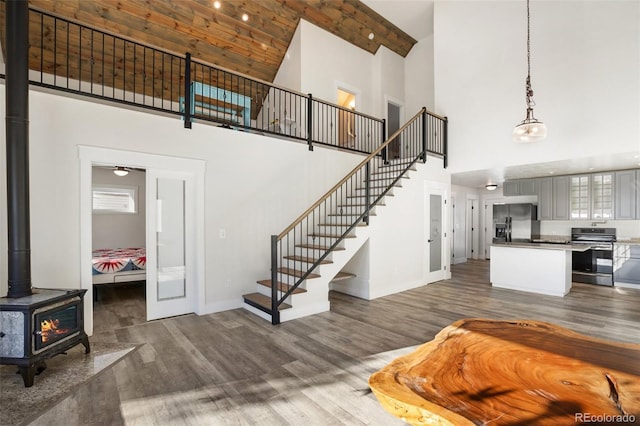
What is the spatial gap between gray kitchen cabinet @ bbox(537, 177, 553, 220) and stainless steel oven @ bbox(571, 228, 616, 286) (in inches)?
36.7

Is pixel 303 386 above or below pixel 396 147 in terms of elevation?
below

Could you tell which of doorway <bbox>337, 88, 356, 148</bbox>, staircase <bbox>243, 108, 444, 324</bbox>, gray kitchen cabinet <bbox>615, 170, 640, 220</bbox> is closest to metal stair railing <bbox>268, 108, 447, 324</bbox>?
staircase <bbox>243, 108, 444, 324</bbox>

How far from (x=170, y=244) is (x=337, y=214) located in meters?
2.93

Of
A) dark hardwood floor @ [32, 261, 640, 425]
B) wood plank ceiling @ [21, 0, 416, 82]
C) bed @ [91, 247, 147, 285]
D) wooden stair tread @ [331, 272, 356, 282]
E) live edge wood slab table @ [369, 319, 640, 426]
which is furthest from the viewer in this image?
wood plank ceiling @ [21, 0, 416, 82]

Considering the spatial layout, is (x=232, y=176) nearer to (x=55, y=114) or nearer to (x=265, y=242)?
(x=265, y=242)

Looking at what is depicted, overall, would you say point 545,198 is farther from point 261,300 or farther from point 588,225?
point 261,300

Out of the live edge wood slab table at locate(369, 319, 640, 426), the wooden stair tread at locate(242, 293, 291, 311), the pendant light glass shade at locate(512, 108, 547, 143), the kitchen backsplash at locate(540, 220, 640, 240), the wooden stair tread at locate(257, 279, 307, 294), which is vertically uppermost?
the pendant light glass shade at locate(512, 108, 547, 143)

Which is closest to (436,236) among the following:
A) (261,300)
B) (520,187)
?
(520,187)

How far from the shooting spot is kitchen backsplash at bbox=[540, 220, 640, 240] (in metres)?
6.65

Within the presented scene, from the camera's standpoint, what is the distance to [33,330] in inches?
103

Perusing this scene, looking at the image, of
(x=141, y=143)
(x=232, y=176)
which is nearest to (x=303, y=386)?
(x=232, y=176)

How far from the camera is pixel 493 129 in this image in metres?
6.21

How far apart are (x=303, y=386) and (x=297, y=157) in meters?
3.78

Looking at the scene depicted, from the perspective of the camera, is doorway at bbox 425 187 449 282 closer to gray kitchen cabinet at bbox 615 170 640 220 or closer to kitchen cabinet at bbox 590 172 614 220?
kitchen cabinet at bbox 590 172 614 220
